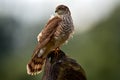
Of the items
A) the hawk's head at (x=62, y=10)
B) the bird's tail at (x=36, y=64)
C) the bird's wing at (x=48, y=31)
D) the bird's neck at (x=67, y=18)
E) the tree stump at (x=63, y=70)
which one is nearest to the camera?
the tree stump at (x=63, y=70)

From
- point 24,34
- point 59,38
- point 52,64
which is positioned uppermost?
point 52,64

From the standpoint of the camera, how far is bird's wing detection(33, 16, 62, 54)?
6.79 meters

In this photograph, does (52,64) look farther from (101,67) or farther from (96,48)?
(96,48)

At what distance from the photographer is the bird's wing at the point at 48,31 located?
679 cm

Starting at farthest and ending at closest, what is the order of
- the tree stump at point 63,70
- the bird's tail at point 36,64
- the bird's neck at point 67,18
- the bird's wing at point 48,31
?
the bird's neck at point 67,18 → the bird's wing at point 48,31 → the bird's tail at point 36,64 → the tree stump at point 63,70

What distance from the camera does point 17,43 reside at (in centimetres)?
4381

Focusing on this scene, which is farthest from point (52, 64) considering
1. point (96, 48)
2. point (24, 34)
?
point (24, 34)

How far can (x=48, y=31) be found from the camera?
7.41m

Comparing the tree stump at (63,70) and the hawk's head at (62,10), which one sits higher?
the tree stump at (63,70)

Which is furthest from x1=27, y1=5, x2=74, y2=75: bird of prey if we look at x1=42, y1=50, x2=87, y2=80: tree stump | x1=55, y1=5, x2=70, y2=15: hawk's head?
x1=42, y1=50, x2=87, y2=80: tree stump

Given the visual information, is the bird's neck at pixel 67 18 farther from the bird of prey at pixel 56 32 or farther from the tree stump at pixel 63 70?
the tree stump at pixel 63 70

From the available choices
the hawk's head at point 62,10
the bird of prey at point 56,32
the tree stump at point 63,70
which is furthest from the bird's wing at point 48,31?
the tree stump at point 63,70

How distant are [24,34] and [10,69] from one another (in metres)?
12.8

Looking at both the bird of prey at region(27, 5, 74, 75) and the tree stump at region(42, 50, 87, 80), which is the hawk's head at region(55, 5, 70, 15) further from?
the tree stump at region(42, 50, 87, 80)
